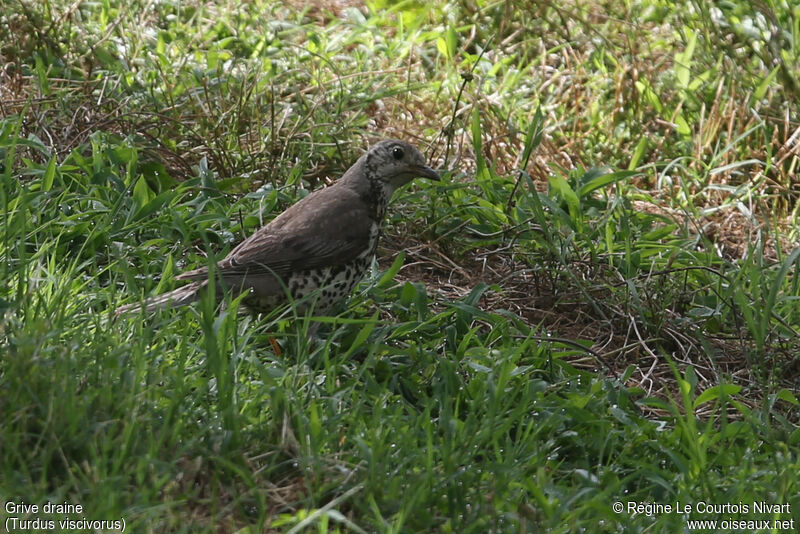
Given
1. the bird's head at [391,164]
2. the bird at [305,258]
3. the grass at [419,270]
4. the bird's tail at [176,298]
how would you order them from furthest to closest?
the bird's head at [391,164]
the bird at [305,258]
the bird's tail at [176,298]
the grass at [419,270]

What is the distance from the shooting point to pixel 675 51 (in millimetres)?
8539

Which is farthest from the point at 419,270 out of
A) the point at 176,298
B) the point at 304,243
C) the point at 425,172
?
the point at 176,298

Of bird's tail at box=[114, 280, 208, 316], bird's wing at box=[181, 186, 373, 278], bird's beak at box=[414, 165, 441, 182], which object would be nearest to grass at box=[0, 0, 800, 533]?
bird's tail at box=[114, 280, 208, 316]

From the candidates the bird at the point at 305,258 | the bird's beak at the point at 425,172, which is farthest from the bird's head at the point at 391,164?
the bird at the point at 305,258

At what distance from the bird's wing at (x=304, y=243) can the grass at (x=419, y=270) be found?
10.2 inches

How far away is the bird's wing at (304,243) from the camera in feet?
16.5

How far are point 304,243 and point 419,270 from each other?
38.7 inches

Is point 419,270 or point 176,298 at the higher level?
point 176,298

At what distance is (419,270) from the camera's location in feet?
19.4

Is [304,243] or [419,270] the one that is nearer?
[304,243]

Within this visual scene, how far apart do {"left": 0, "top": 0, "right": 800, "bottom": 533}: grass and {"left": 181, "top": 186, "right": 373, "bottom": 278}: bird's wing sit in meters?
0.26

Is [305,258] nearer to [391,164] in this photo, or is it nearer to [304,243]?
[304,243]

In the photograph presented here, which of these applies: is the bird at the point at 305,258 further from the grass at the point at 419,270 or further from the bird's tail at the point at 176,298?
the grass at the point at 419,270

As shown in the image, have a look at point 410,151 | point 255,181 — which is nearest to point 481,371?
point 410,151
